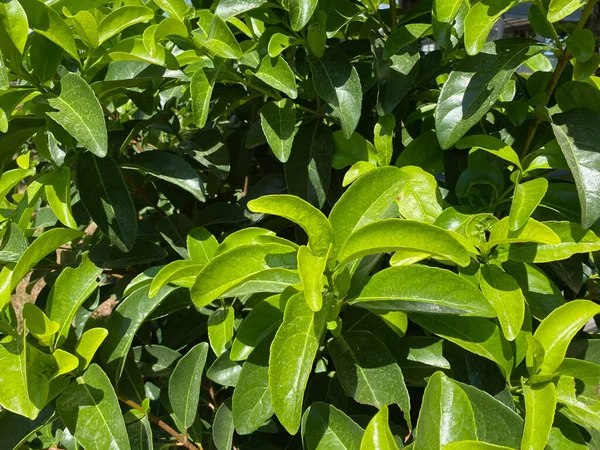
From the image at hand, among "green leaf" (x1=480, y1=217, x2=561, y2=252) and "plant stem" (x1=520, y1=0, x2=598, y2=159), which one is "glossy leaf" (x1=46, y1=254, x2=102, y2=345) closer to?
"green leaf" (x1=480, y1=217, x2=561, y2=252)

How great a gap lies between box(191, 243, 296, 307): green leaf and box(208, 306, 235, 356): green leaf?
0.34 metres

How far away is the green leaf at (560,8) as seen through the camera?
0.96m

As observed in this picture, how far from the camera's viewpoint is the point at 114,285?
1.75m

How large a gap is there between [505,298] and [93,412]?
0.76 m

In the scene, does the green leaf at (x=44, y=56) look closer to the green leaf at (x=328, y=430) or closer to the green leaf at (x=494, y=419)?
the green leaf at (x=328, y=430)

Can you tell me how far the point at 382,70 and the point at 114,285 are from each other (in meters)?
1.08

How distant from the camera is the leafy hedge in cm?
87

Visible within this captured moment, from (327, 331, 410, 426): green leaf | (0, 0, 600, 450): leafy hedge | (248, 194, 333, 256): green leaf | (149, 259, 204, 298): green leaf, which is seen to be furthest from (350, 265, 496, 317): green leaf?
(149, 259, 204, 298): green leaf

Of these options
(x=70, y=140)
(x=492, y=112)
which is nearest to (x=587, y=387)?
(x=492, y=112)

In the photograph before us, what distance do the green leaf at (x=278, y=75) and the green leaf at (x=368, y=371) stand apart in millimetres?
509

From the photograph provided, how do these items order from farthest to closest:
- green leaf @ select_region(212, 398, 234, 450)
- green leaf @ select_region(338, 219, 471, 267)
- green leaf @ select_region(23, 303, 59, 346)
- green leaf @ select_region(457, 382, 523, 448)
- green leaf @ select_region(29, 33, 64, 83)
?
green leaf @ select_region(212, 398, 234, 450) → green leaf @ select_region(29, 33, 64, 83) → green leaf @ select_region(23, 303, 59, 346) → green leaf @ select_region(457, 382, 523, 448) → green leaf @ select_region(338, 219, 471, 267)

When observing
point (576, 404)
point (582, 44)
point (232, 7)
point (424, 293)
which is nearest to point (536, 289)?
point (576, 404)

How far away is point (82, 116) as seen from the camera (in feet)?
3.45

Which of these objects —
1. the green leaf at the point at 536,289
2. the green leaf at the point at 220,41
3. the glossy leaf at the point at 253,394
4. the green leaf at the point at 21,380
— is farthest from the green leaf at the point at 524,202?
the green leaf at the point at 21,380
